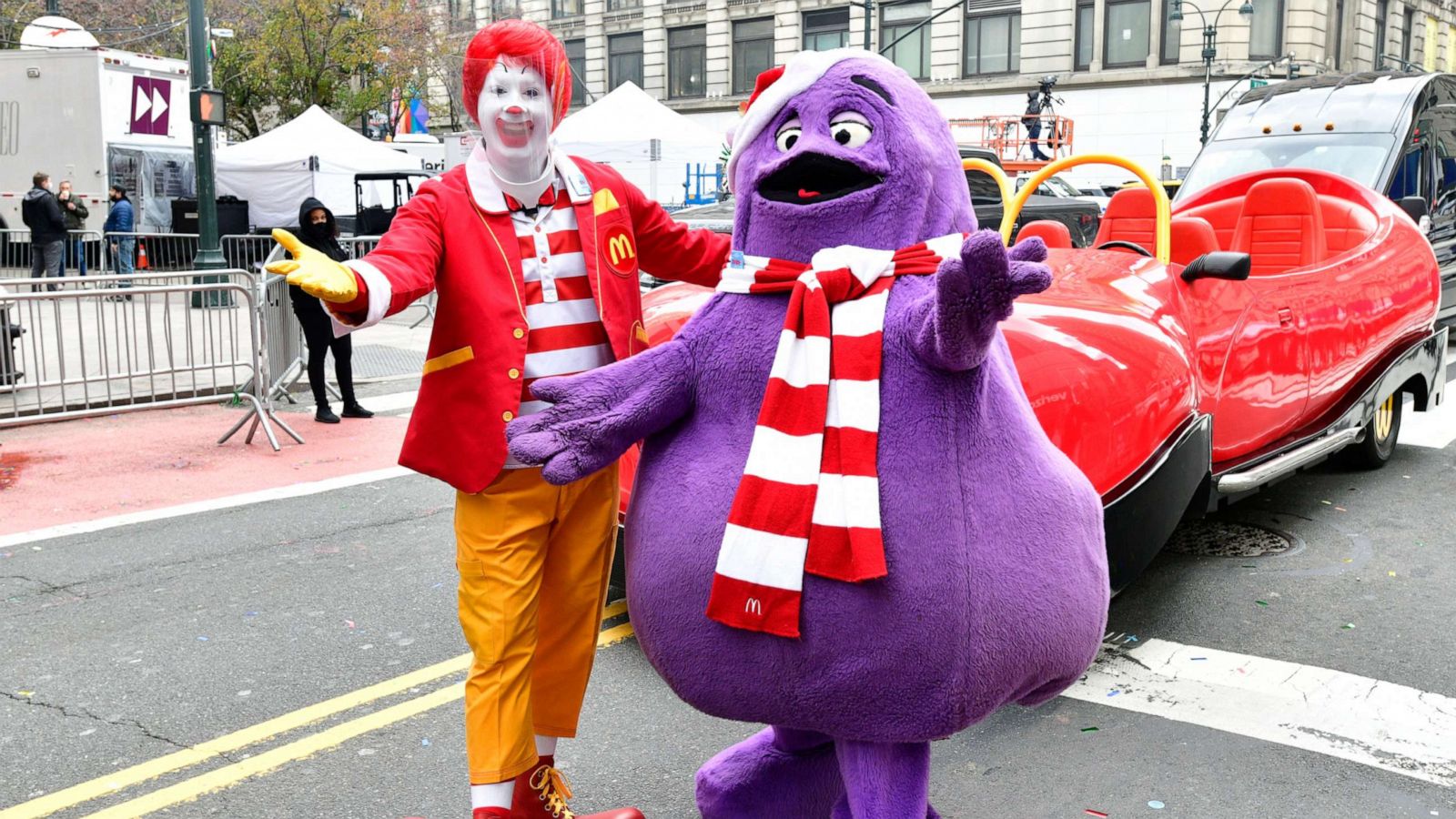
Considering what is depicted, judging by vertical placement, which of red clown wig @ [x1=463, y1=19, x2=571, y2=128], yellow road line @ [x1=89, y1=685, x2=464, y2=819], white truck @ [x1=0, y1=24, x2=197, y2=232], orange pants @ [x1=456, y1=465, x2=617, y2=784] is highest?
white truck @ [x1=0, y1=24, x2=197, y2=232]

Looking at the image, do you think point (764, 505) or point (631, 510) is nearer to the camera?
point (764, 505)

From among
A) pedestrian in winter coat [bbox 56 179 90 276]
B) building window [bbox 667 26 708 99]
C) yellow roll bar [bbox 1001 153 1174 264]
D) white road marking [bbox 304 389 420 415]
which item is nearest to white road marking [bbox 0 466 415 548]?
white road marking [bbox 304 389 420 415]

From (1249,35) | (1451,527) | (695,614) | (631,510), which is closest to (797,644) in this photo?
(695,614)

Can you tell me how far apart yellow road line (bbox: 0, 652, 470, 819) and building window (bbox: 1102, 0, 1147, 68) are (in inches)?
1631

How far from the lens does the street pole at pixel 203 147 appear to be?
46.1 ft

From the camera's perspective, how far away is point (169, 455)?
8.59 metres

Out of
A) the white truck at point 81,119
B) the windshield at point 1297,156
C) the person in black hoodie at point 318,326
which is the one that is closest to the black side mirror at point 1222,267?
the person in black hoodie at point 318,326

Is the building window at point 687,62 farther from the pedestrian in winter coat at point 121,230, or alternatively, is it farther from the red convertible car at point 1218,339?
the red convertible car at point 1218,339

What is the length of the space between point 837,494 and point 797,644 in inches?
11.5

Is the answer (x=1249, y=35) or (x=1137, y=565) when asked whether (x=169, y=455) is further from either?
(x=1249, y=35)

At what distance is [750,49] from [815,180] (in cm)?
4821

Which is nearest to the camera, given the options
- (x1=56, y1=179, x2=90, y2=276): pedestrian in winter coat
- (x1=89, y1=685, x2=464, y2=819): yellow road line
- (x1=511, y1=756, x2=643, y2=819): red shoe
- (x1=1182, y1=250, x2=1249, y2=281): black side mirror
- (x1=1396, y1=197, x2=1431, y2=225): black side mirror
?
(x1=511, y1=756, x2=643, y2=819): red shoe

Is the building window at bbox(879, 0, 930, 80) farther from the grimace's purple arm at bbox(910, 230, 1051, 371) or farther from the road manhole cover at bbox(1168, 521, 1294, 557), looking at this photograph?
the grimace's purple arm at bbox(910, 230, 1051, 371)

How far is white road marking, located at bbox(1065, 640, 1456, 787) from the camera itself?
13.0 ft
